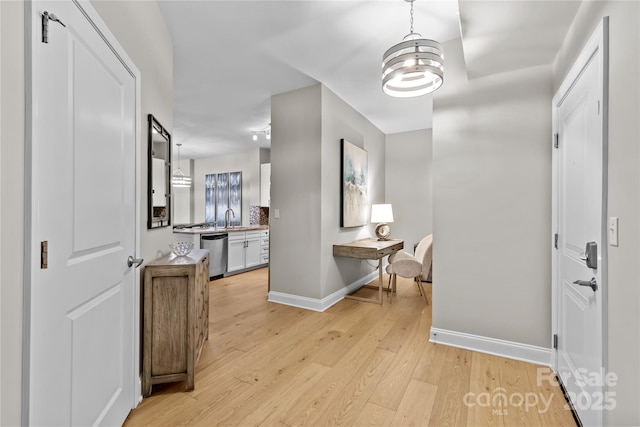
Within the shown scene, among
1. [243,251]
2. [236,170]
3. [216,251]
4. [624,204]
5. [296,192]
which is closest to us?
[624,204]

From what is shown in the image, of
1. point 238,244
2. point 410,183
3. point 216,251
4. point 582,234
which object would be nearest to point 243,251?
point 238,244

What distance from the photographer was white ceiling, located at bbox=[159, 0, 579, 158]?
1.79m

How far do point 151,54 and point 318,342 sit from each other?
2.60 metres

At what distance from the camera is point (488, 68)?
230 cm

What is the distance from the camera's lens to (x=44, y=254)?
3.15 ft

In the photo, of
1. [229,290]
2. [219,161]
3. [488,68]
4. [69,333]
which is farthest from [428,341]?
[219,161]

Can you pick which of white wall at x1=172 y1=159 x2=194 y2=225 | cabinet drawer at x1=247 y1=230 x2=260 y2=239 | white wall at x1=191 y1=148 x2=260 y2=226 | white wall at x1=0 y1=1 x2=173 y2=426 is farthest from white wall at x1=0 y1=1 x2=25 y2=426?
white wall at x1=172 y1=159 x2=194 y2=225

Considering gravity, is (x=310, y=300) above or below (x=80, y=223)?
below

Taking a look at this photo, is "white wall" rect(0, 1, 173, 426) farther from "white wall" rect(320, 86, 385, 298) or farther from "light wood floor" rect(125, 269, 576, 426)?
"white wall" rect(320, 86, 385, 298)

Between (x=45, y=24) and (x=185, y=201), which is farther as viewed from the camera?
(x=185, y=201)

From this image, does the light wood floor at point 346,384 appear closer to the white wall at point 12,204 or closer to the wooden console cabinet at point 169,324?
the wooden console cabinet at point 169,324

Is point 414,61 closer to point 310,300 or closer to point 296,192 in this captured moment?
point 296,192

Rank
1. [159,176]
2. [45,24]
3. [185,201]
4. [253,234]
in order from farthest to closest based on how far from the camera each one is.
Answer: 1. [185,201]
2. [253,234]
3. [159,176]
4. [45,24]

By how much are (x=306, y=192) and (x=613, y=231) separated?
9.08 ft
